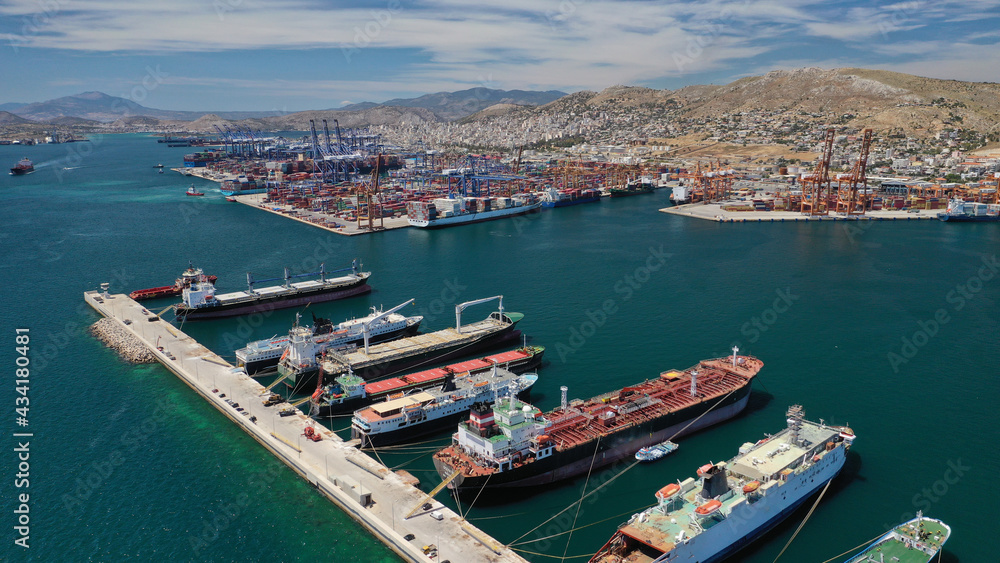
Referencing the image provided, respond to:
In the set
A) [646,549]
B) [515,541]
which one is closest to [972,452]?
[646,549]

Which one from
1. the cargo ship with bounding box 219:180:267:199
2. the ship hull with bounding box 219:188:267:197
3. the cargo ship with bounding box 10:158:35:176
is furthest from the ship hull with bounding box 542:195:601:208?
the cargo ship with bounding box 10:158:35:176

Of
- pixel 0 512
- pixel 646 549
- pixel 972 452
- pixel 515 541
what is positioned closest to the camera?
pixel 646 549

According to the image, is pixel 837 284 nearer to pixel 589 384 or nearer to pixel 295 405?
pixel 589 384

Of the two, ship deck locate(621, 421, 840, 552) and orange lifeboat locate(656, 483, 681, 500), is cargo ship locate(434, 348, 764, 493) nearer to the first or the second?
ship deck locate(621, 421, 840, 552)

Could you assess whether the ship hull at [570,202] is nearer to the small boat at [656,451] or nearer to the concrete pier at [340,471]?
the concrete pier at [340,471]

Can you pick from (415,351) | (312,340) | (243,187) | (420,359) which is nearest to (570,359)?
(420,359)

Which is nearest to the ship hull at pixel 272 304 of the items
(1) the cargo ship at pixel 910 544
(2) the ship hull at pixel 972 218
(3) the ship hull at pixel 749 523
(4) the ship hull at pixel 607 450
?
(4) the ship hull at pixel 607 450
